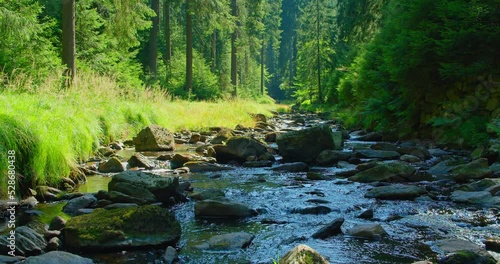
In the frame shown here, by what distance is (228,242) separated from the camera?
15.6ft

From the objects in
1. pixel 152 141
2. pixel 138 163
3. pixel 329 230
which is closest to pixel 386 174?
pixel 329 230

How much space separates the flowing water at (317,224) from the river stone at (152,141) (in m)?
3.47

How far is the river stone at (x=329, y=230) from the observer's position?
5062 millimetres

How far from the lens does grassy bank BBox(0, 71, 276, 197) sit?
20.5 feet

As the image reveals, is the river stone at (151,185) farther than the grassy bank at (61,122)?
Yes

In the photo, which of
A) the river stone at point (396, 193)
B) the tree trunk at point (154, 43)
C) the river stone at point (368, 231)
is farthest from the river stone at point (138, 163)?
the tree trunk at point (154, 43)

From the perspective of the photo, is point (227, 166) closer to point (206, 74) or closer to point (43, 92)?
point (43, 92)

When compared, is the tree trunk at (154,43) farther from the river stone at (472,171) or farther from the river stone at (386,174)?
the river stone at (472,171)

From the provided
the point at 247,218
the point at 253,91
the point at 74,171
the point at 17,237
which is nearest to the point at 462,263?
the point at 247,218

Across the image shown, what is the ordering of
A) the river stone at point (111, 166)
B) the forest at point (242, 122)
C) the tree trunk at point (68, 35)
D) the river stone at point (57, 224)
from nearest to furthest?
the river stone at point (57, 224)
the forest at point (242, 122)
the river stone at point (111, 166)
the tree trunk at point (68, 35)

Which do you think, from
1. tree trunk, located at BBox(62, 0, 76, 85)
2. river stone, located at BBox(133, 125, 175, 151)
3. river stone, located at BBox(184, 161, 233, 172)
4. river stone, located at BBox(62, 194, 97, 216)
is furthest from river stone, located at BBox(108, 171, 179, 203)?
tree trunk, located at BBox(62, 0, 76, 85)

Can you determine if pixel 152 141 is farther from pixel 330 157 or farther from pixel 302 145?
pixel 330 157

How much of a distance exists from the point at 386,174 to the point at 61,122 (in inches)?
212

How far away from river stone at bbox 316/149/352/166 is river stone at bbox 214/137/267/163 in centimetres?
138
